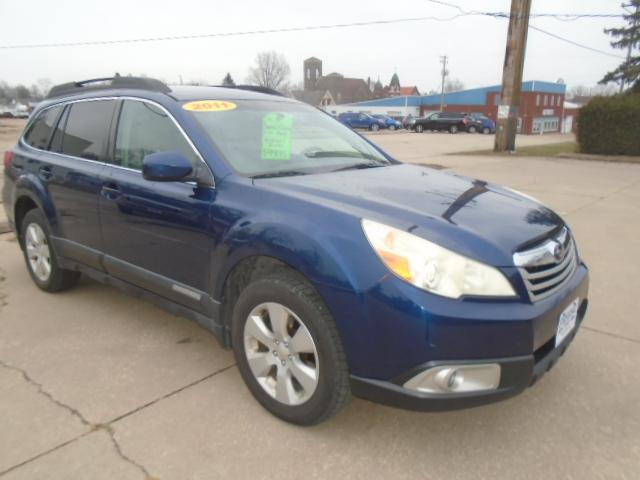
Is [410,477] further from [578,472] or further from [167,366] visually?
[167,366]

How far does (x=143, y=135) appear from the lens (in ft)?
11.0

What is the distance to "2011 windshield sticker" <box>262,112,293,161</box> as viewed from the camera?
3.12 metres

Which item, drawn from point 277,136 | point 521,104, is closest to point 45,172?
point 277,136

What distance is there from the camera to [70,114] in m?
4.04

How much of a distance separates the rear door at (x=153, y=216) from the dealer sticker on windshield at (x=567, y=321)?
181 centimetres

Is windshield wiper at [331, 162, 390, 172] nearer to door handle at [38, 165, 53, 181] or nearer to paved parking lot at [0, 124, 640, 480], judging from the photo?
paved parking lot at [0, 124, 640, 480]

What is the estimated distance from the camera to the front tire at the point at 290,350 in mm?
2301

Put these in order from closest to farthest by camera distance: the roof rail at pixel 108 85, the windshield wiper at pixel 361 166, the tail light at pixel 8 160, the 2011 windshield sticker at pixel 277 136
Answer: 1. the 2011 windshield sticker at pixel 277 136
2. the windshield wiper at pixel 361 166
3. the roof rail at pixel 108 85
4. the tail light at pixel 8 160

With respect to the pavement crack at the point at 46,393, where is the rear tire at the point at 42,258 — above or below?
above

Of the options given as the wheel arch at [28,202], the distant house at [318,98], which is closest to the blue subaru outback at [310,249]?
the wheel arch at [28,202]

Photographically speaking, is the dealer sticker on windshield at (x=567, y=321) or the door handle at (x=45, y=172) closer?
the dealer sticker on windshield at (x=567, y=321)

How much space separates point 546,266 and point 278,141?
5.59 ft

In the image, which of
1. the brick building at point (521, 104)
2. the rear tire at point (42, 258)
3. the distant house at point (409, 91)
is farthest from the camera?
the distant house at point (409, 91)

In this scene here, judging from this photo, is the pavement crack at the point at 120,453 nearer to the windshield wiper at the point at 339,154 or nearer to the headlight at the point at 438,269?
the headlight at the point at 438,269
